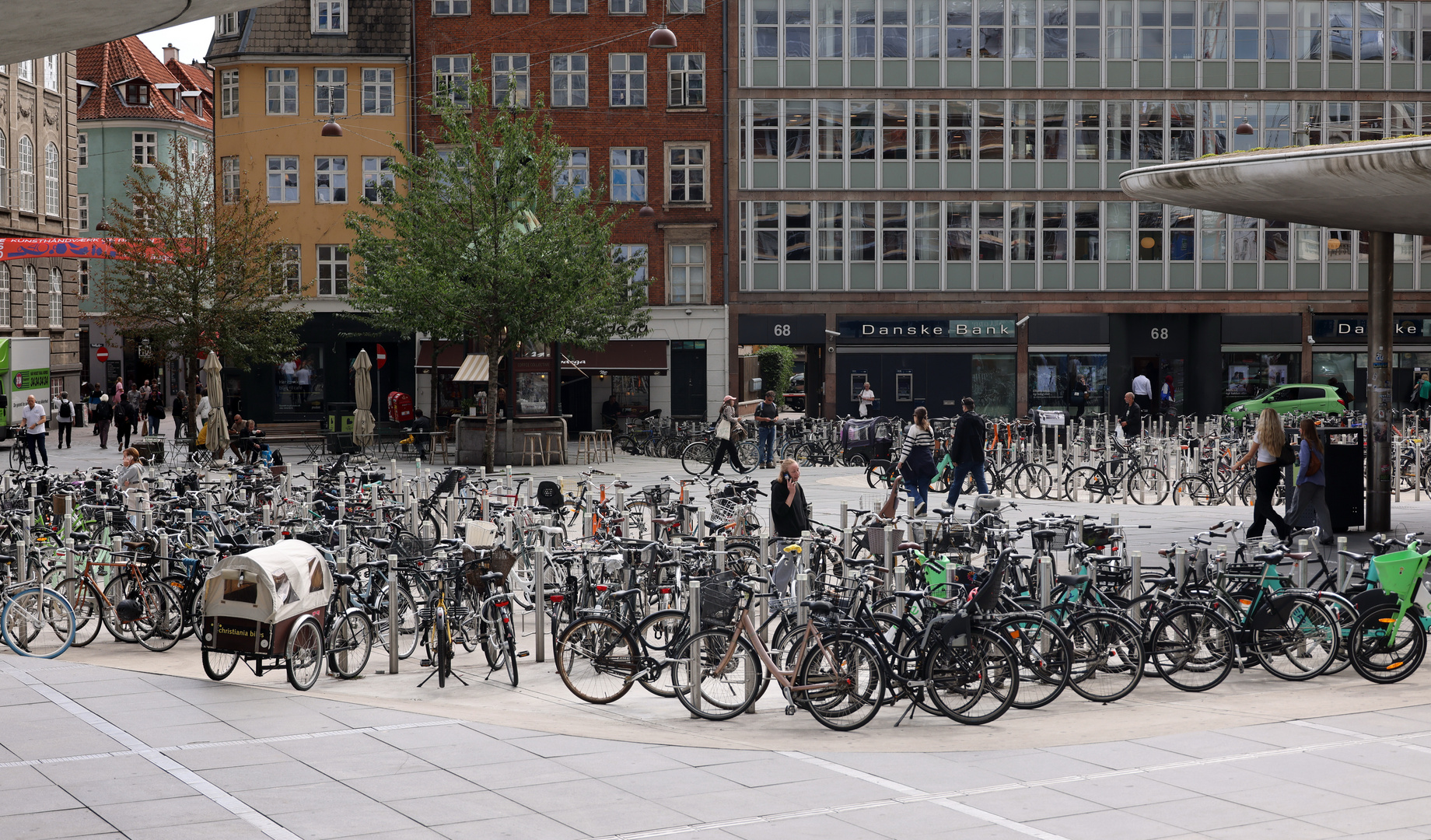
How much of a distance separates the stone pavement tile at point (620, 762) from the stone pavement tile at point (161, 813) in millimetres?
2089

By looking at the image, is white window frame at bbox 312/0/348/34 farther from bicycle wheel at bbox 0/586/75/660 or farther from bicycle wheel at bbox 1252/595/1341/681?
bicycle wheel at bbox 1252/595/1341/681

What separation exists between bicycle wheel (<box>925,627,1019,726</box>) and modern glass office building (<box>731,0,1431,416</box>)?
3777cm

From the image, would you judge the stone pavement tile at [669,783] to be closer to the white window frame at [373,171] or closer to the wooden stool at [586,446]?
the wooden stool at [586,446]

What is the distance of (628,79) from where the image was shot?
48625mm

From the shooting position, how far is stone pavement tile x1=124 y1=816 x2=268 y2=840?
7.93 meters

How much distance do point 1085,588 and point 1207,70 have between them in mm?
39969

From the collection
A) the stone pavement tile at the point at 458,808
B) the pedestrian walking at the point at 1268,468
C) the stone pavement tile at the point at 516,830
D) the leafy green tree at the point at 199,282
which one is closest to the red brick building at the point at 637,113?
the leafy green tree at the point at 199,282

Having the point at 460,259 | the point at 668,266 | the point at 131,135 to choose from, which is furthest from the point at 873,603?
the point at 131,135

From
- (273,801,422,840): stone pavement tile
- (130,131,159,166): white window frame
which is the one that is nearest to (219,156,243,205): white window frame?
(130,131,159,166): white window frame

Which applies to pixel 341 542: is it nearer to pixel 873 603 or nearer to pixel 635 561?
pixel 635 561

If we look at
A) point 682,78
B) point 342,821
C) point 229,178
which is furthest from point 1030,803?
point 229,178

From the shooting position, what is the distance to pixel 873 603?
11.8 metres

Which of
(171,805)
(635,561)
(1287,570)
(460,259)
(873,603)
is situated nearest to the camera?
(171,805)

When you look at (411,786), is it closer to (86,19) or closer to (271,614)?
(271,614)
